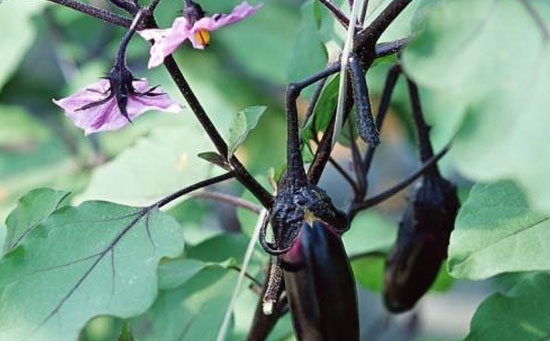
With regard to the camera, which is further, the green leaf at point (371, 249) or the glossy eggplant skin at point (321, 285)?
the green leaf at point (371, 249)

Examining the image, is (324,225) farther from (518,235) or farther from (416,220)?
(416,220)

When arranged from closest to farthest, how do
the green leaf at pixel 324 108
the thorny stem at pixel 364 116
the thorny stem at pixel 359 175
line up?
the thorny stem at pixel 364 116 → the green leaf at pixel 324 108 → the thorny stem at pixel 359 175

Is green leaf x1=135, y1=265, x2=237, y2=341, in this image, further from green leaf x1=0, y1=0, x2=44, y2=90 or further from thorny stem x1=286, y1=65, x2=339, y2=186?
green leaf x1=0, y1=0, x2=44, y2=90

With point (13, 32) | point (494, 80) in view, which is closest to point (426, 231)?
point (494, 80)

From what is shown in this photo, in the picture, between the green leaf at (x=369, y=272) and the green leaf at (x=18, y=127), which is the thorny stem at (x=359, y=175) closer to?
the green leaf at (x=369, y=272)

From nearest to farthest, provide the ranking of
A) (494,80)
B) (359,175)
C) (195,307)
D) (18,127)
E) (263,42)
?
(494,80)
(359,175)
(195,307)
(18,127)
(263,42)

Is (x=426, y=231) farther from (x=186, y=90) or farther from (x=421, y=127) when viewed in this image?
(x=186, y=90)

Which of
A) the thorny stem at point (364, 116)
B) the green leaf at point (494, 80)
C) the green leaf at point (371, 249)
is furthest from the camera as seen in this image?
the green leaf at point (371, 249)

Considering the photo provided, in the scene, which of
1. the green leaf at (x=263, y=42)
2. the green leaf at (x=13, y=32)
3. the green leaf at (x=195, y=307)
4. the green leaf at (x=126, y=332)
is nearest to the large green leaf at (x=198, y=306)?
the green leaf at (x=195, y=307)
